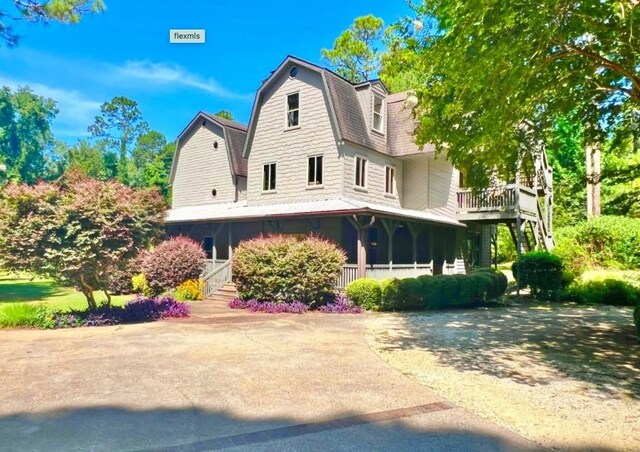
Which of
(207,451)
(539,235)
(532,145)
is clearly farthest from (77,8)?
(539,235)

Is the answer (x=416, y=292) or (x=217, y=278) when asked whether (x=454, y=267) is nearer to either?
(x=416, y=292)

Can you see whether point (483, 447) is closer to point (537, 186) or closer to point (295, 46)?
point (537, 186)

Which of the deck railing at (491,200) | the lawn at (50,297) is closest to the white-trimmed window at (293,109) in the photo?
the deck railing at (491,200)

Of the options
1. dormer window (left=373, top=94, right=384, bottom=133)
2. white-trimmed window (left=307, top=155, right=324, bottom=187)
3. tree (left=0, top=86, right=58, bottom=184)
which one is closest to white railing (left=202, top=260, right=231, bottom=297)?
white-trimmed window (left=307, top=155, right=324, bottom=187)

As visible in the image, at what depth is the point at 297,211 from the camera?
17672 mm

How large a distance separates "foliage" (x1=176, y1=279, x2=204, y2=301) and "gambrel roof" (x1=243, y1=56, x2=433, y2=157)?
24.8ft

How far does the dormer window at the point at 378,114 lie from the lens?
69.3 feet

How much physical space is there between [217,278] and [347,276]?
270 inches

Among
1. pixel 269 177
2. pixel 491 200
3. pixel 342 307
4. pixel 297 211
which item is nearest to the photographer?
pixel 342 307

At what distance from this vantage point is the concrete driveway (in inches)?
165

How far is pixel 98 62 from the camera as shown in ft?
80.2

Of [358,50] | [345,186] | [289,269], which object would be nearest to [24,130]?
[358,50]

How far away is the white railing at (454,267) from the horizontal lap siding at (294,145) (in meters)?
8.05

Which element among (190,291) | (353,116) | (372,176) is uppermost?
(353,116)
